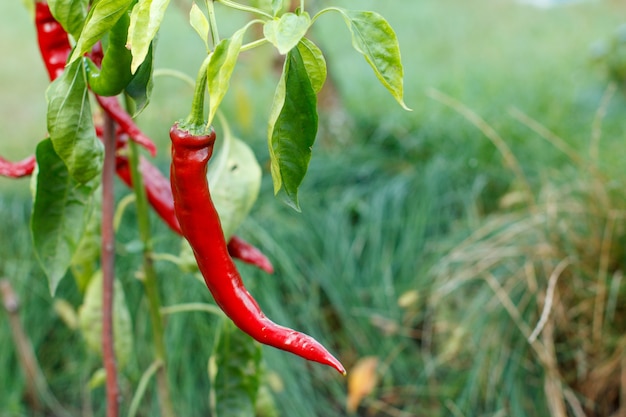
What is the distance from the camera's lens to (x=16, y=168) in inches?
35.8

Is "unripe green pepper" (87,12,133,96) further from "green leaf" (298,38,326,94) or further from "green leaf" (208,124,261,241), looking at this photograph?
"green leaf" (208,124,261,241)

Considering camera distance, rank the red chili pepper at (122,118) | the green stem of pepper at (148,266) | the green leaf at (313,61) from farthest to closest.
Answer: the green stem of pepper at (148,266)
the red chili pepper at (122,118)
the green leaf at (313,61)

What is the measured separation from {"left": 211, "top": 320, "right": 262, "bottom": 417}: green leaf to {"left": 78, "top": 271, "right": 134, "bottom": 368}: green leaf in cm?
16

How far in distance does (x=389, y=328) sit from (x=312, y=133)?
145 cm

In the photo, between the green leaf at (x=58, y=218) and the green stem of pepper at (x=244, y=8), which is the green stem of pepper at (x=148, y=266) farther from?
the green stem of pepper at (x=244, y=8)

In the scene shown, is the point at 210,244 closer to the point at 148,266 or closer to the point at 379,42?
the point at 379,42

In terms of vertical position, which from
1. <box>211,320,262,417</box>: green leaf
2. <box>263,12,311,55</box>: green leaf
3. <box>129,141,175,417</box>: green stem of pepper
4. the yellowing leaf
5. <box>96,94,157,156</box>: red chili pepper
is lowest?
the yellowing leaf

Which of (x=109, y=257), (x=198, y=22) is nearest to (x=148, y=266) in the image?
(x=109, y=257)

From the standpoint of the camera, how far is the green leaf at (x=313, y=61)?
2.05ft

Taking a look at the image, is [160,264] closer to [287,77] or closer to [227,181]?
[227,181]

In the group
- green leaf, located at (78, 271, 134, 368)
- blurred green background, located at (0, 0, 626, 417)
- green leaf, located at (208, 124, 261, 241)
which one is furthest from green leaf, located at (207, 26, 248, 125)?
blurred green background, located at (0, 0, 626, 417)

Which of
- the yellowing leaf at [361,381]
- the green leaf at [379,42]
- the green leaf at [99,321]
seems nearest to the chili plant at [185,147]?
the green leaf at [379,42]

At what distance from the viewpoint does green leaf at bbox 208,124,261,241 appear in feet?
3.12

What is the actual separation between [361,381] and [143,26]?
145 centimetres
